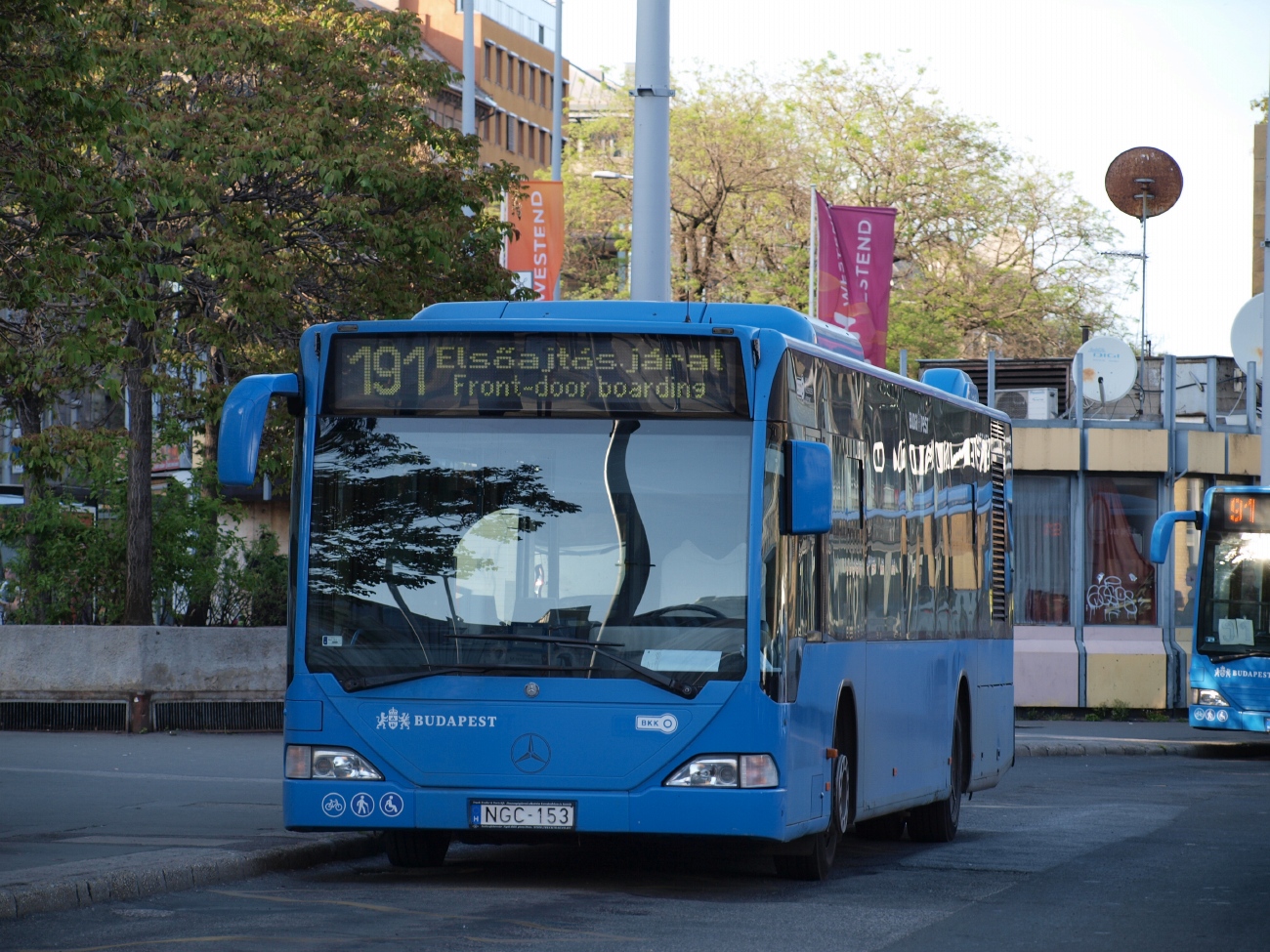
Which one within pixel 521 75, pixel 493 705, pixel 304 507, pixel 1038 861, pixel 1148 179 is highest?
pixel 521 75

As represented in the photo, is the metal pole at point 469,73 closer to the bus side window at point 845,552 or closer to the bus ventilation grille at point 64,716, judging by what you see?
the bus ventilation grille at point 64,716

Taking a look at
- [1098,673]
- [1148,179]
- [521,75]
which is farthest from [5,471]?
[521,75]

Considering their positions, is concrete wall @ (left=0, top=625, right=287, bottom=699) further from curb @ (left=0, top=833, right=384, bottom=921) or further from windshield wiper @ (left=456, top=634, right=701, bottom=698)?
windshield wiper @ (left=456, top=634, right=701, bottom=698)

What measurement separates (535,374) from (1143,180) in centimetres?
3558

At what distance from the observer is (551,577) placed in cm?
1079

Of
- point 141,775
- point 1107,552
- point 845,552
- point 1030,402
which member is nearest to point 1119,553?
point 1107,552

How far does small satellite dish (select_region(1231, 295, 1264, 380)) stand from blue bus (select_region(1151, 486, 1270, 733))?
3.38 meters

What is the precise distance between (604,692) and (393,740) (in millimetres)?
1070

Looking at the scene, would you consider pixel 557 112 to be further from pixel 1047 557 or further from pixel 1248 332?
pixel 1248 332

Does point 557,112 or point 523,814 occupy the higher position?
point 557,112

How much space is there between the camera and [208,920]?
9.80m

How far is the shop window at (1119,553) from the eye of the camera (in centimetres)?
3331

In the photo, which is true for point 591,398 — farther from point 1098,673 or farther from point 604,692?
point 1098,673

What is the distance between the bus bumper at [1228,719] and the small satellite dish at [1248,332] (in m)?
5.39
